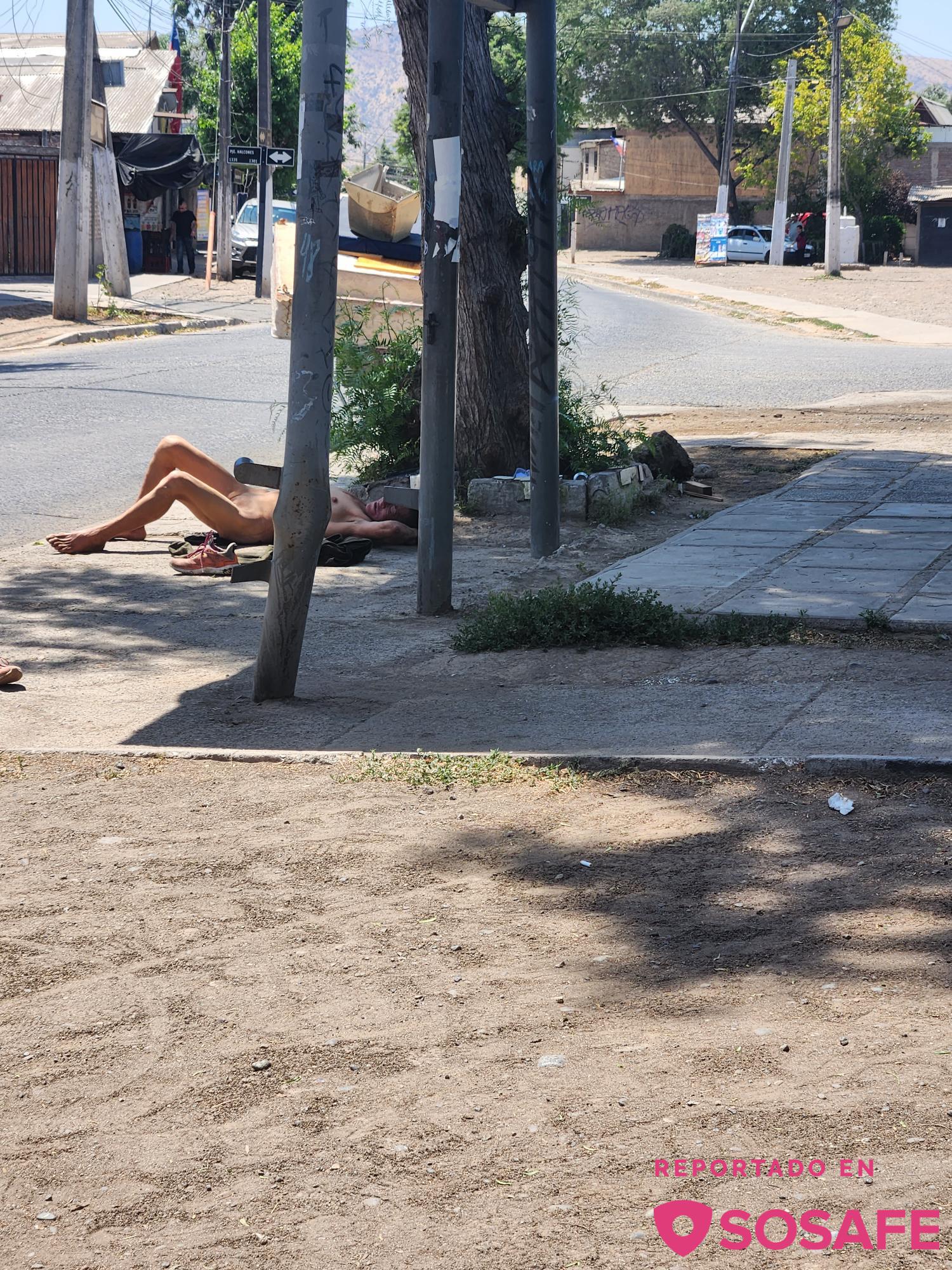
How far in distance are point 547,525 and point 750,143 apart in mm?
61412

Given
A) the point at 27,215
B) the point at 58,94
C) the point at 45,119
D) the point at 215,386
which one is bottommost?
the point at 215,386

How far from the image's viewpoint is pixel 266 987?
2.97 m

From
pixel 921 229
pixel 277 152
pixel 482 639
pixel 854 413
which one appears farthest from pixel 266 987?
pixel 921 229

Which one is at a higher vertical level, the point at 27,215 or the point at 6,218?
the point at 27,215

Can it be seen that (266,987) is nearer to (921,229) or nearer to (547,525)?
(547,525)

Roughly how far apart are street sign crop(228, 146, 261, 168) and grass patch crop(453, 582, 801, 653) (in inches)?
1044

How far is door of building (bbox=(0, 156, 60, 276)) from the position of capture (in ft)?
110

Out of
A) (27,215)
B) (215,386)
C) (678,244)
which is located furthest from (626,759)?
(678,244)

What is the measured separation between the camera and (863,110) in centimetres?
5369

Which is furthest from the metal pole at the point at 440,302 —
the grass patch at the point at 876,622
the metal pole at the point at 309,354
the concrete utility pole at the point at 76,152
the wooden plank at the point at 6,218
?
the wooden plank at the point at 6,218

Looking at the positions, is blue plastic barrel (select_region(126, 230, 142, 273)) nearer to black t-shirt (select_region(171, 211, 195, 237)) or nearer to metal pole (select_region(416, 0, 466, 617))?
black t-shirt (select_region(171, 211, 195, 237))

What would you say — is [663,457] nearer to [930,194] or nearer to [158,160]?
[158,160]

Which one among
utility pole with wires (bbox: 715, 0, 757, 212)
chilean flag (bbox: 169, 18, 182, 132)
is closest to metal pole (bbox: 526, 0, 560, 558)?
chilean flag (bbox: 169, 18, 182, 132)

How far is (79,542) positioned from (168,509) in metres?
0.59
